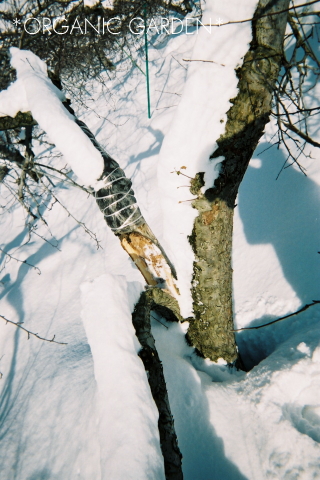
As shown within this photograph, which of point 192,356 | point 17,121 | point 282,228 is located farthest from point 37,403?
point 282,228

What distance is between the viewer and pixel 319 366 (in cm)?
155

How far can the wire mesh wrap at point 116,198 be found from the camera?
157 cm

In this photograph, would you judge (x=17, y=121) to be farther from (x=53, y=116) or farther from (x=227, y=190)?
(x=227, y=190)

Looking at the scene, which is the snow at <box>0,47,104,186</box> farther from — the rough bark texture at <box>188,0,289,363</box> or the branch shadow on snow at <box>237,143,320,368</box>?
the branch shadow on snow at <box>237,143,320,368</box>

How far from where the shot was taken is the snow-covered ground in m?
1.16

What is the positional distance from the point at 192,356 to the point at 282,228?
1518 mm

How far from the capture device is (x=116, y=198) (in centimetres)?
160

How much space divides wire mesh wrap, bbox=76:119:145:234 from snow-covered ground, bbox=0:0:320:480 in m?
0.23

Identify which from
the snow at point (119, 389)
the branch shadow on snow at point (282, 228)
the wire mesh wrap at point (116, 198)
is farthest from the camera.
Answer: the branch shadow on snow at point (282, 228)

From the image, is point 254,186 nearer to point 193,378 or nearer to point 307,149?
point 307,149

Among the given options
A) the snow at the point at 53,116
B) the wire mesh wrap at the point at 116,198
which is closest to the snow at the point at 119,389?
the wire mesh wrap at the point at 116,198

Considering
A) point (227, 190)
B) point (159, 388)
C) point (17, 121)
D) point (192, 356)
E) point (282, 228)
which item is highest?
point (17, 121)

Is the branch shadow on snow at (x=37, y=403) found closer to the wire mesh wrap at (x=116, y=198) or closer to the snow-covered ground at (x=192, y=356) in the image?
the snow-covered ground at (x=192, y=356)

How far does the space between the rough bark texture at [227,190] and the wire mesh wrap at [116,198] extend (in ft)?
1.46
